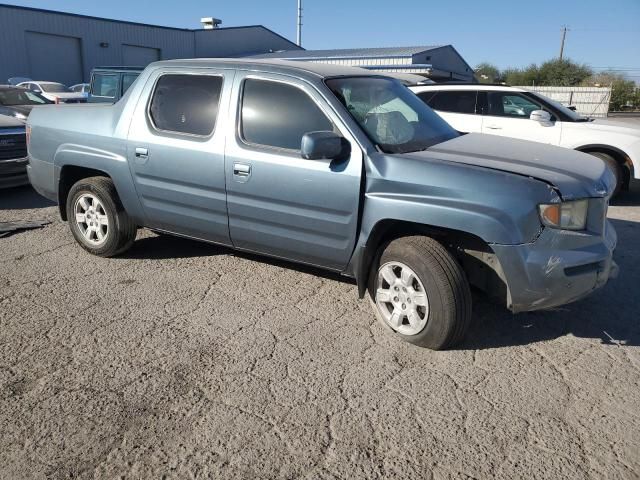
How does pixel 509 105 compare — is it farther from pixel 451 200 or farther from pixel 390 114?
pixel 451 200

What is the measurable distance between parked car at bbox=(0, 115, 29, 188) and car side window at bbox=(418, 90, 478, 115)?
6364 mm

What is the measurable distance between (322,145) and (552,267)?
1.57m

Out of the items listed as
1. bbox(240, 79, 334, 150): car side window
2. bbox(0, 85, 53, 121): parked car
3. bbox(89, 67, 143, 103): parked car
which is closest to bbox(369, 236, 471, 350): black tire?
bbox(240, 79, 334, 150): car side window

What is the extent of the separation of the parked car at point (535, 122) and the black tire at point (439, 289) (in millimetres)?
5454

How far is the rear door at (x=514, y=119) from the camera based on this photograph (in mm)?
8062

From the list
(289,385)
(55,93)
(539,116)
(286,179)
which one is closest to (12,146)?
(286,179)

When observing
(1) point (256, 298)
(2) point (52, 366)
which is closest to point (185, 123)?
(1) point (256, 298)

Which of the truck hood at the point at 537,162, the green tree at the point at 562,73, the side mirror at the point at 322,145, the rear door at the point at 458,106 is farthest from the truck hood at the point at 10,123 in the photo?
the green tree at the point at 562,73

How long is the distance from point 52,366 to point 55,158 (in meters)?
2.53

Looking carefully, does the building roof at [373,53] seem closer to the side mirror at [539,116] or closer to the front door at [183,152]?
the side mirror at [539,116]

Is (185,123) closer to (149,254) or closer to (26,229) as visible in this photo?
(149,254)

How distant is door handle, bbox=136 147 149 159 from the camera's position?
4398mm

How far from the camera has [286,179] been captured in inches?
148

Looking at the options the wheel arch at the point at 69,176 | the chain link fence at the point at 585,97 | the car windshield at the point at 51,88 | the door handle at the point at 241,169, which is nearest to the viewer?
the door handle at the point at 241,169
